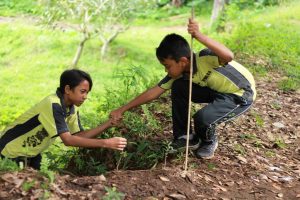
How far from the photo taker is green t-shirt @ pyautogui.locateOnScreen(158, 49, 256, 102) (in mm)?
4297

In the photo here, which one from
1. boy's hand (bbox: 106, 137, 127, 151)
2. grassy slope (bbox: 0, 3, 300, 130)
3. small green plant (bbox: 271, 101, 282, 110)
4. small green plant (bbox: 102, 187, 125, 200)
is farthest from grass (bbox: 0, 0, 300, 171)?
small green plant (bbox: 102, 187, 125, 200)

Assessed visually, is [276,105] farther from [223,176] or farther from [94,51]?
[94,51]

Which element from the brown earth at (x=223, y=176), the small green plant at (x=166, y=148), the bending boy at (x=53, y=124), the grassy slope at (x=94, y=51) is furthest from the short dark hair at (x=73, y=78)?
the grassy slope at (x=94, y=51)

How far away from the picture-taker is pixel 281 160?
188 inches

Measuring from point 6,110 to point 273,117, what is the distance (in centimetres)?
795

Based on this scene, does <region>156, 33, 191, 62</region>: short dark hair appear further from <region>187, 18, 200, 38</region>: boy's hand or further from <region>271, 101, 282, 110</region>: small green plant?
<region>271, 101, 282, 110</region>: small green plant

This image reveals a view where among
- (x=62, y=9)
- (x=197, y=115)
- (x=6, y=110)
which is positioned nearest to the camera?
(x=197, y=115)

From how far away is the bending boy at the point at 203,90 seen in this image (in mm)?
4160

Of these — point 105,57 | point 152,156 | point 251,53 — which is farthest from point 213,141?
point 105,57

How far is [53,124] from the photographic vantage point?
4.01 meters

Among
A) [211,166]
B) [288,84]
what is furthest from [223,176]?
[288,84]

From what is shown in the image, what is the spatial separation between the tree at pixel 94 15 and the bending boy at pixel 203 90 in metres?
11.4

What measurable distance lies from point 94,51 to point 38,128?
1465 cm

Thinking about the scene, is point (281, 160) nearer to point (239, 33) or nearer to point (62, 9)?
point (239, 33)
